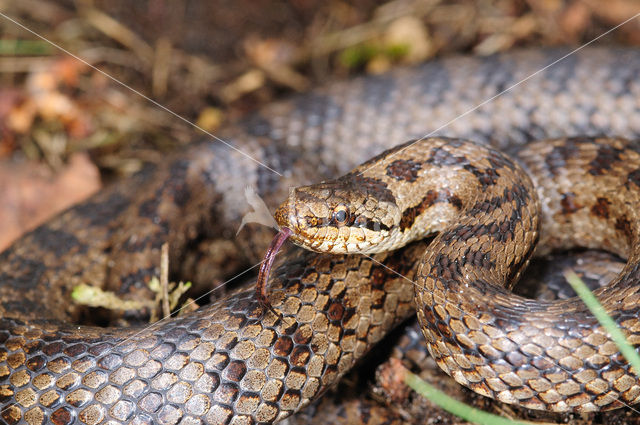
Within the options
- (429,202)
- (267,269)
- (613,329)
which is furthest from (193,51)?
(613,329)

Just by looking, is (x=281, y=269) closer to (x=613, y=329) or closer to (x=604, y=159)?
(x=613, y=329)

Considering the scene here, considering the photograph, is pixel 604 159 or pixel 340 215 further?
pixel 604 159

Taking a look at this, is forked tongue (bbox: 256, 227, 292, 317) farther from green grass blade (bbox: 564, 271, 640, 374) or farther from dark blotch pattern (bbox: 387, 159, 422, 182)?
green grass blade (bbox: 564, 271, 640, 374)

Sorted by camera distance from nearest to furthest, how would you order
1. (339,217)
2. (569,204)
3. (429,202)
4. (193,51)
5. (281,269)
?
1. (339,217)
2. (281,269)
3. (429,202)
4. (569,204)
5. (193,51)

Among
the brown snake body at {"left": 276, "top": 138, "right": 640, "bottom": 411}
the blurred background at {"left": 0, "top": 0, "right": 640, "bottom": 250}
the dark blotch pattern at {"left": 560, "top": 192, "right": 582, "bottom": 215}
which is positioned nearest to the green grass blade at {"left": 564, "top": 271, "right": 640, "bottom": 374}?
the brown snake body at {"left": 276, "top": 138, "right": 640, "bottom": 411}

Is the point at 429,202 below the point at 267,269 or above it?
above

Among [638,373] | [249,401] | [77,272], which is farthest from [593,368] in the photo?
[77,272]
